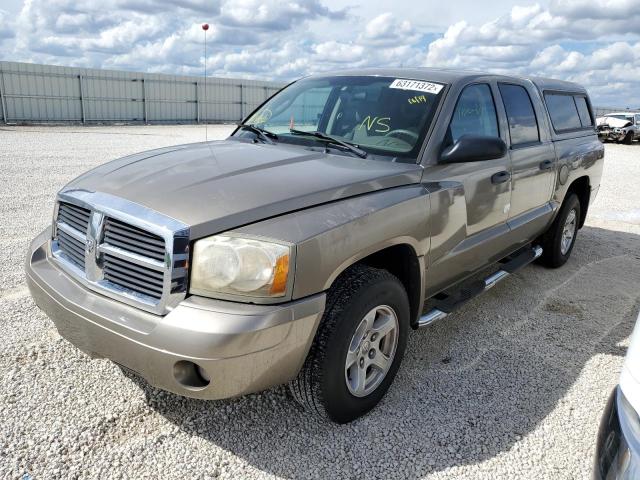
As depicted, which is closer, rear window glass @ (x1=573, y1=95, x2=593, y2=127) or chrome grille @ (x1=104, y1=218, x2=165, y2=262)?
chrome grille @ (x1=104, y1=218, x2=165, y2=262)

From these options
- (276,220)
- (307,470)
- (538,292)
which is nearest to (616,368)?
(538,292)

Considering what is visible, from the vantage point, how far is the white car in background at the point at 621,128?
80.7 ft

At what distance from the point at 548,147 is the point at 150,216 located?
3594 millimetres

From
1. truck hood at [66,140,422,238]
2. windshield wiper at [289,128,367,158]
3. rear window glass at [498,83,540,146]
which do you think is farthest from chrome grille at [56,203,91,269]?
rear window glass at [498,83,540,146]

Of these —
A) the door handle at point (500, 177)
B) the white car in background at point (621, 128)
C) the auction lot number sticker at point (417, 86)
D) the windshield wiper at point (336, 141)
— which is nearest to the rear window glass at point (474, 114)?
the auction lot number sticker at point (417, 86)

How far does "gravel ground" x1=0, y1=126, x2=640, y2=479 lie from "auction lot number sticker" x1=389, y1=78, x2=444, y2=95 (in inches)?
67.2

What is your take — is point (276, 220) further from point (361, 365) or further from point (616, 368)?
point (616, 368)

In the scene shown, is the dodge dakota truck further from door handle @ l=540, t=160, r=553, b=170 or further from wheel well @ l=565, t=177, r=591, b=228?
wheel well @ l=565, t=177, r=591, b=228

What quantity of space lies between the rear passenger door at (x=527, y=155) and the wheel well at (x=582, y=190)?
96 centimetres

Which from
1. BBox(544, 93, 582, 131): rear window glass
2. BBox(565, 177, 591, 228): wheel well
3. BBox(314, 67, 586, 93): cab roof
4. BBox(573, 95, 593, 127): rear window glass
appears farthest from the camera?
BBox(573, 95, 593, 127): rear window glass

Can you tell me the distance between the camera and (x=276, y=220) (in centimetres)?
231

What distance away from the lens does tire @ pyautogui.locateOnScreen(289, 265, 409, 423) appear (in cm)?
243

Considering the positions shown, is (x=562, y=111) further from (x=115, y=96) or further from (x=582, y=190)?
(x=115, y=96)

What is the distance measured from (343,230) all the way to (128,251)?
963 millimetres
